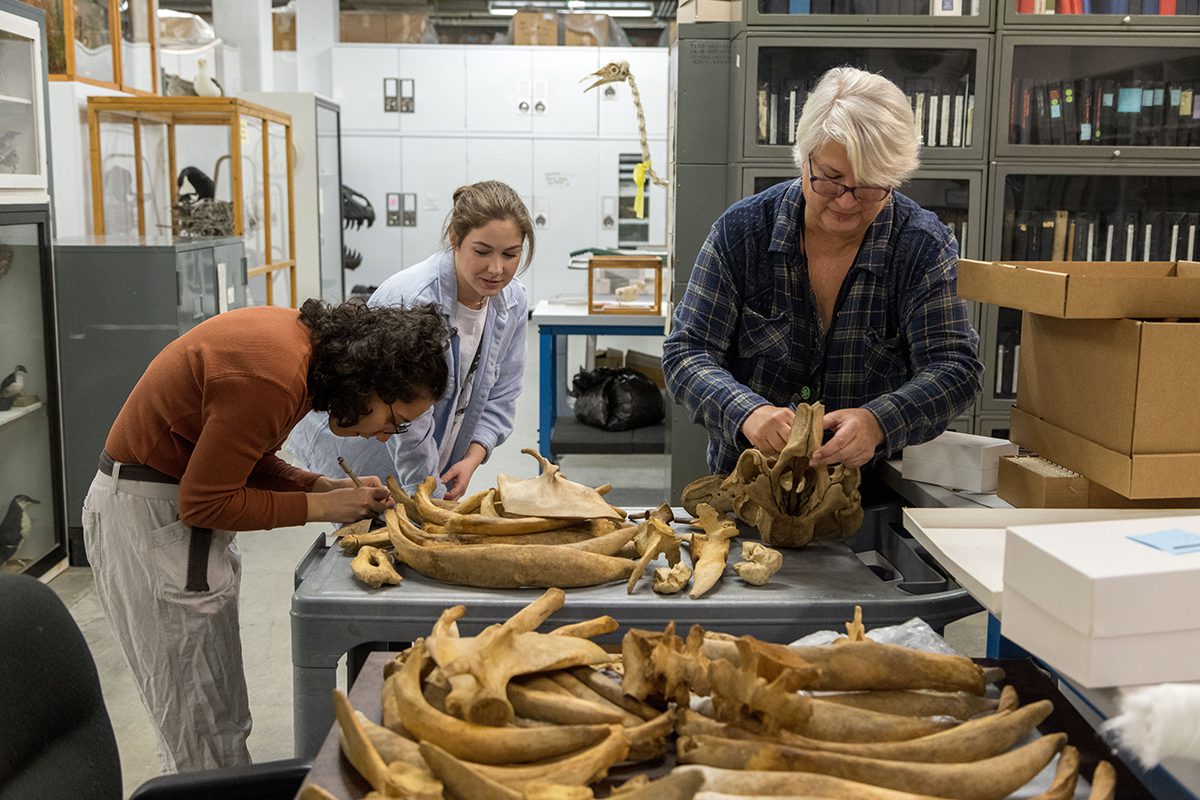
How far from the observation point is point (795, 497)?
1.93m

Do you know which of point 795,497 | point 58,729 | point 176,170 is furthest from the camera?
point 176,170

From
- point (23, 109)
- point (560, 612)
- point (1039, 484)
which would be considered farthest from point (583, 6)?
point (560, 612)

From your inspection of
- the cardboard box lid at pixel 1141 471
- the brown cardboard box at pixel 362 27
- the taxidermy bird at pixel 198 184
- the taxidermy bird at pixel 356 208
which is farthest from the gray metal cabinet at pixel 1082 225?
the brown cardboard box at pixel 362 27

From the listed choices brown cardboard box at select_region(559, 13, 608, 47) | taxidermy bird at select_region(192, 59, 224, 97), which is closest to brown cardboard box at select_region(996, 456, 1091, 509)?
taxidermy bird at select_region(192, 59, 224, 97)

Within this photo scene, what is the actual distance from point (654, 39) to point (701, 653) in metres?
13.1

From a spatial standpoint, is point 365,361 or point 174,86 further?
point 174,86

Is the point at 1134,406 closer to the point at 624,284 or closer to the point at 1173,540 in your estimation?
the point at 1173,540

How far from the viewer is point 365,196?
1057cm

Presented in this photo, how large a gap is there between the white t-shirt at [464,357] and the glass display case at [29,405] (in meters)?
1.96

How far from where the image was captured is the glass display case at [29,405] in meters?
4.12

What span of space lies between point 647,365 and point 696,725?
15.5 feet

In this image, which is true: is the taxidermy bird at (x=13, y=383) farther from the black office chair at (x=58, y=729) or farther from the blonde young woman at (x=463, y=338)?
the black office chair at (x=58, y=729)

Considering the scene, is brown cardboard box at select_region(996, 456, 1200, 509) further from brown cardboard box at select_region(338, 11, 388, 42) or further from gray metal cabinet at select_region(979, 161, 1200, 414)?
brown cardboard box at select_region(338, 11, 388, 42)

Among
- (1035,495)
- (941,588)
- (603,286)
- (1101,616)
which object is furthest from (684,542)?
(603,286)
